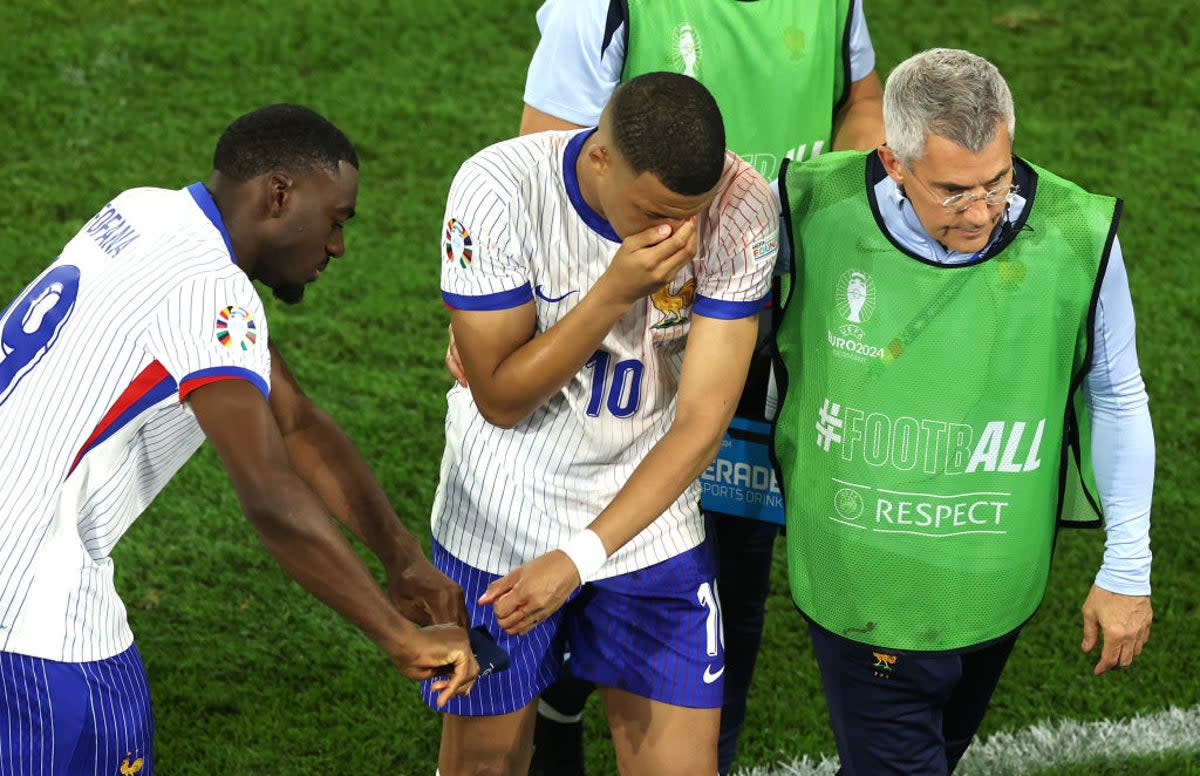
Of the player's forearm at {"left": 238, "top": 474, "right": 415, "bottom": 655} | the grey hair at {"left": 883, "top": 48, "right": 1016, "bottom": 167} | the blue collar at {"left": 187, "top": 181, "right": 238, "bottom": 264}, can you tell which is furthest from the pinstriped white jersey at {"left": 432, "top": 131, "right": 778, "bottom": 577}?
the player's forearm at {"left": 238, "top": 474, "right": 415, "bottom": 655}

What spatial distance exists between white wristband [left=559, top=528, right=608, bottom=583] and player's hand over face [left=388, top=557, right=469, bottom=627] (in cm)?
31

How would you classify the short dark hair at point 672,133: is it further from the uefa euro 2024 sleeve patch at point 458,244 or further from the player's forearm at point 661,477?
the player's forearm at point 661,477

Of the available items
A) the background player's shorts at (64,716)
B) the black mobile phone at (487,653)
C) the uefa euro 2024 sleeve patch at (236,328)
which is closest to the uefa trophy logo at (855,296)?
the black mobile phone at (487,653)

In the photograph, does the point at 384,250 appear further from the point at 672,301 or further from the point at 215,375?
the point at 215,375

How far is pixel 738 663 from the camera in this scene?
4.45m

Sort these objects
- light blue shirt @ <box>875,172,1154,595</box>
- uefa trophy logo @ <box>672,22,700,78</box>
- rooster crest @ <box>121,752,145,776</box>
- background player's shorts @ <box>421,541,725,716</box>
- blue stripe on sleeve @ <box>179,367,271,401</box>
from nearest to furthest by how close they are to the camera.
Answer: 1. blue stripe on sleeve @ <box>179,367,271,401</box>
2. rooster crest @ <box>121,752,145,776</box>
3. light blue shirt @ <box>875,172,1154,595</box>
4. background player's shorts @ <box>421,541,725,716</box>
5. uefa trophy logo @ <box>672,22,700,78</box>

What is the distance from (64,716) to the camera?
124 inches

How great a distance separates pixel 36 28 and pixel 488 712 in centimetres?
634

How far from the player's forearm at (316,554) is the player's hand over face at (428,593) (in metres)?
0.44

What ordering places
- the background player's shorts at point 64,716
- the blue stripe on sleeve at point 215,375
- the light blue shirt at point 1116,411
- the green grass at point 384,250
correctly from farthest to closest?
the green grass at point 384,250, the light blue shirt at point 1116,411, the background player's shorts at point 64,716, the blue stripe on sleeve at point 215,375

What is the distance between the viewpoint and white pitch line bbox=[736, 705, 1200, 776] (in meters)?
4.79

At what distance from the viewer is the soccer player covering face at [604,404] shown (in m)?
3.39

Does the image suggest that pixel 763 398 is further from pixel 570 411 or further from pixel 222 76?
pixel 222 76

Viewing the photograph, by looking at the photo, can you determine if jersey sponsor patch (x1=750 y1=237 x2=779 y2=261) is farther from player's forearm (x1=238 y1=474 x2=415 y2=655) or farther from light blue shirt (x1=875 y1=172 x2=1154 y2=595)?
player's forearm (x1=238 y1=474 x2=415 y2=655)
